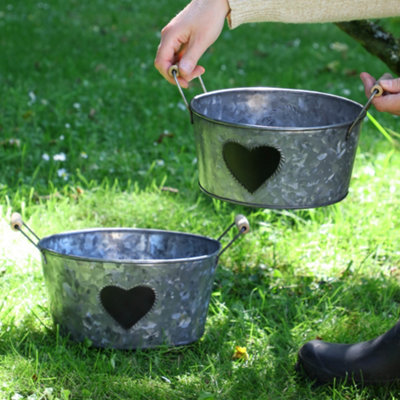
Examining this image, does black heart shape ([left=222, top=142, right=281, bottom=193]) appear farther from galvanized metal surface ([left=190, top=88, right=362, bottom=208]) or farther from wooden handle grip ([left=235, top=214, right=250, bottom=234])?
wooden handle grip ([left=235, top=214, right=250, bottom=234])

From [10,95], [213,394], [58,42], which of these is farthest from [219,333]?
[58,42]

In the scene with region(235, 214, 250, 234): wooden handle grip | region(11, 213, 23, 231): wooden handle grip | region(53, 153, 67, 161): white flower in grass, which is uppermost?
region(11, 213, 23, 231): wooden handle grip

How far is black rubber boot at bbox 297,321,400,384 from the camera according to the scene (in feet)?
6.15

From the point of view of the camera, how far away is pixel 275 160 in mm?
Answer: 1767

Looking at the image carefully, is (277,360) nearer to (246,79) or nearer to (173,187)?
(173,187)

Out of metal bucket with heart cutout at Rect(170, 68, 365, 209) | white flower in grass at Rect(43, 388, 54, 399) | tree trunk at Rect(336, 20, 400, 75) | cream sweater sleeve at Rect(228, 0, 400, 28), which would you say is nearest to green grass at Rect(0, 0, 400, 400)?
white flower in grass at Rect(43, 388, 54, 399)

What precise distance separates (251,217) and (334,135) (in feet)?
3.50

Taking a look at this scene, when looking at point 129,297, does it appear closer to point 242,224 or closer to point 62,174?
point 242,224

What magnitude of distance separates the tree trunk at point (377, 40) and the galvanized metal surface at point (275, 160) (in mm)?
694

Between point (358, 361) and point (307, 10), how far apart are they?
96 cm

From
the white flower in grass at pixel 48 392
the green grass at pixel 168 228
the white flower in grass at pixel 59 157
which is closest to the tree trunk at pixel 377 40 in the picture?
the green grass at pixel 168 228

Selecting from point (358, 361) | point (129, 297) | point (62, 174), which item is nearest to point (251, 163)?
point (129, 297)

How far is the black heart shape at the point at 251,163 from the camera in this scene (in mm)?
1757

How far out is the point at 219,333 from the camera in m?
2.14
